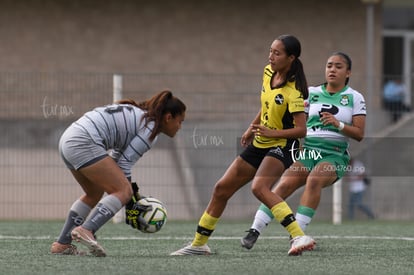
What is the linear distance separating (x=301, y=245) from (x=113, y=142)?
5.83 ft

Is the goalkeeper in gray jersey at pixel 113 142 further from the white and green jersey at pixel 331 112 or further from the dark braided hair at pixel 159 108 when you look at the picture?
the white and green jersey at pixel 331 112

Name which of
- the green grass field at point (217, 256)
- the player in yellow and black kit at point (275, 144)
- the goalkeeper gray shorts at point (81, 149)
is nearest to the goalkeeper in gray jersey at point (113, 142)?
the goalkeeper gray shorts at point (81, 149)

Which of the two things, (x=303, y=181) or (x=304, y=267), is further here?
(x=303, y=181)

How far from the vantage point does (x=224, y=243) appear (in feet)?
35.0

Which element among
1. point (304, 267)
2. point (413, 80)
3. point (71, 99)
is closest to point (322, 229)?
point (71, 99)

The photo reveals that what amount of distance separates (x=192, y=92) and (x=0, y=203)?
3.51 meters

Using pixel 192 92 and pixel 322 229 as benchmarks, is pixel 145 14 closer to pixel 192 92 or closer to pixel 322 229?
pixel 192 92

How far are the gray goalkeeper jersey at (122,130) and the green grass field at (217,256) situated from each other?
33.7 inches

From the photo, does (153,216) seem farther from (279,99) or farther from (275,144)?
(279,99)

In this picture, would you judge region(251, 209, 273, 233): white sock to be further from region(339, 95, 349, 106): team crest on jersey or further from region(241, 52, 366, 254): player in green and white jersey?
region(339, 95, 349, 106): team crest on jersey

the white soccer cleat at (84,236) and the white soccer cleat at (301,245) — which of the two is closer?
the white soccer cleat at (84,236)

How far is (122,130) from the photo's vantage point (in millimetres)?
8531

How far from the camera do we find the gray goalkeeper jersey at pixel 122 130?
8477mm

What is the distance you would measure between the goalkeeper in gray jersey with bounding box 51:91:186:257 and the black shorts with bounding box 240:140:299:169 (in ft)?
2.79
